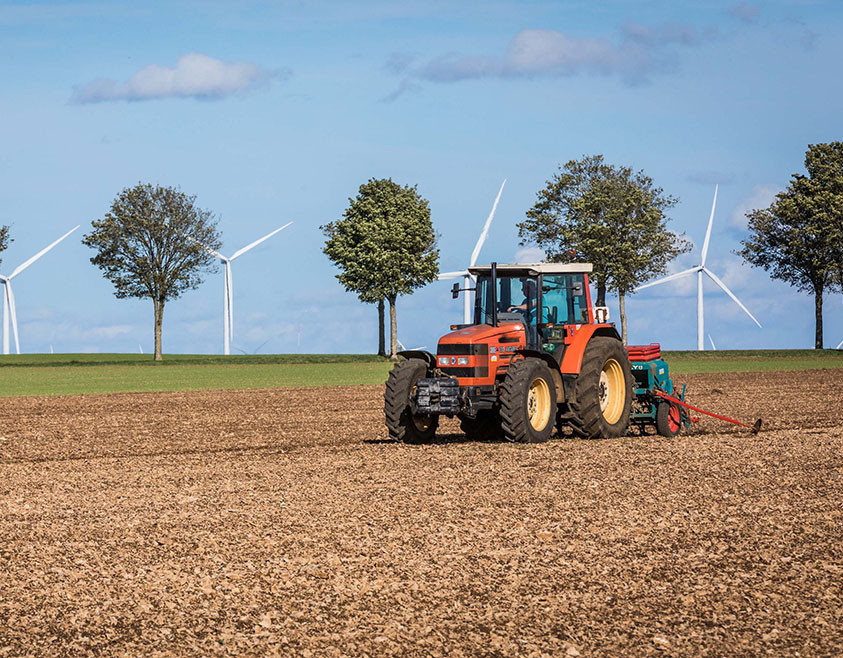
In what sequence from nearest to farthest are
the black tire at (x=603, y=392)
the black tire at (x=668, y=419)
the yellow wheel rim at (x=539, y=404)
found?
the yellow wheel rim at (x=539, y=404)
the black tire at (x=603, y=392)
the black tire at (x=668, y=419)

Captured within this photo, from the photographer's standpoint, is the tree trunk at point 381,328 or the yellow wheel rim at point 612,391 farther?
the tree trunk at point 381,328

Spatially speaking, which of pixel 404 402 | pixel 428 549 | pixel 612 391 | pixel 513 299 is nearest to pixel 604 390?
pixel 612 391

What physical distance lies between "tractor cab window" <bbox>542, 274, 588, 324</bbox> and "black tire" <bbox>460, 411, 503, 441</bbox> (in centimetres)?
200

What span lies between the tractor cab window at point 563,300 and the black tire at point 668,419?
230cm

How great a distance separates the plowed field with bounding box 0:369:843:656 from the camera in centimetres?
752

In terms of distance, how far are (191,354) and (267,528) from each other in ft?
276

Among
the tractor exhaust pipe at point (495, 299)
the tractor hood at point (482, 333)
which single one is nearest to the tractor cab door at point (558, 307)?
the tractor hood at point (482, 333)

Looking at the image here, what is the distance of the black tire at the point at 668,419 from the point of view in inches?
779

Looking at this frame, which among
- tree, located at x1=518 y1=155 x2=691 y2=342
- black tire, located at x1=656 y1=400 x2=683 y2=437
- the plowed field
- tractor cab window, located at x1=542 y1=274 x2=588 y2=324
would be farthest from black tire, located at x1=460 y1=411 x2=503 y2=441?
tree, located at x1=518 y1=155 x2=691 y2=342

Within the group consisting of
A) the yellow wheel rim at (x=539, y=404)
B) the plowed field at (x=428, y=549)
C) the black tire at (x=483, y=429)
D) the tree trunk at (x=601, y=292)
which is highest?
the tree trunk at (x=601, y=292)

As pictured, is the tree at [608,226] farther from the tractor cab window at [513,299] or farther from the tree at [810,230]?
the tractor cab window at [513,299]

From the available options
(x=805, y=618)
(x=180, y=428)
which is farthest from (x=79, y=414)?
(x=805, y=618)

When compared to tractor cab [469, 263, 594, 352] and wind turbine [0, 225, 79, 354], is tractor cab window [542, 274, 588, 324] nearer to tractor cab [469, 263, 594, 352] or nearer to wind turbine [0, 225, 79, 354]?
tractor cab [469, 263, 594, 352]

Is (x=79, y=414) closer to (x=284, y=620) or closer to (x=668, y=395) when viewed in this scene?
(x=668, y=395)
